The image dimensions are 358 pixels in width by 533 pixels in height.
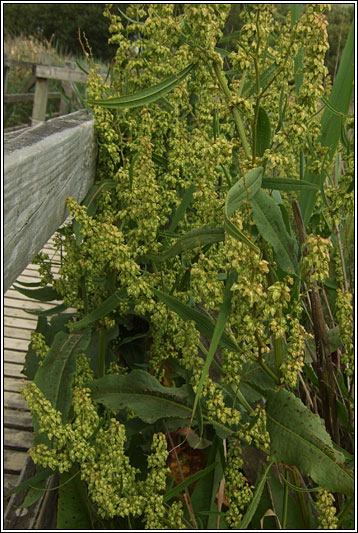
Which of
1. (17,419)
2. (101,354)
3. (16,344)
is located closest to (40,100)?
(16,344)

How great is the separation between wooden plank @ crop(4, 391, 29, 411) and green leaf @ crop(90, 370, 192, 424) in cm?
128

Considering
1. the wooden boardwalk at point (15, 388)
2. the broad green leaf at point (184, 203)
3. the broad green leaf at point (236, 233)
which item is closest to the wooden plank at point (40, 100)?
the wooden boardwalk at point (15, 388)

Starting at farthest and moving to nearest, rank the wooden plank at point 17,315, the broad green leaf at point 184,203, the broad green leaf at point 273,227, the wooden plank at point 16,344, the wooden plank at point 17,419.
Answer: the wooden plank at point 17,315 < the wooden plank at point 16,344 < the wooden plank at point 17,419 < the broad green leaf at point 184,203 < the broad green leaf at point 273,227

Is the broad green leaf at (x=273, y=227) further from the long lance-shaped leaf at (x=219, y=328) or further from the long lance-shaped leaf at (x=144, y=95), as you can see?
the long lance-shaped leaf at (x=144, y=95)

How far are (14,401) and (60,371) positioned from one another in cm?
126

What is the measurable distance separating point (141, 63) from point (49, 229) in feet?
2.28

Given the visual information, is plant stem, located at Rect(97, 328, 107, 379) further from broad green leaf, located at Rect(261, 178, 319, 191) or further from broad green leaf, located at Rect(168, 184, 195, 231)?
broad green leaf, located at Rect(261, 178, 319, 191)

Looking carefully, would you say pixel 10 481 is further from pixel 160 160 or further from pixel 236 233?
pixel 236 233

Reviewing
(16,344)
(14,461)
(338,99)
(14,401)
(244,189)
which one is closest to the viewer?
(244,189)

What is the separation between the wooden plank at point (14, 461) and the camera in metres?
2.48

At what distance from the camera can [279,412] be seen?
4.78 ft

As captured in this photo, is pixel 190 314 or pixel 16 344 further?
pixel 16 344

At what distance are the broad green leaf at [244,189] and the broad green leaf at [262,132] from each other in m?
0.12

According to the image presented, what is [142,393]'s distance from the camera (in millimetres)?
1801
